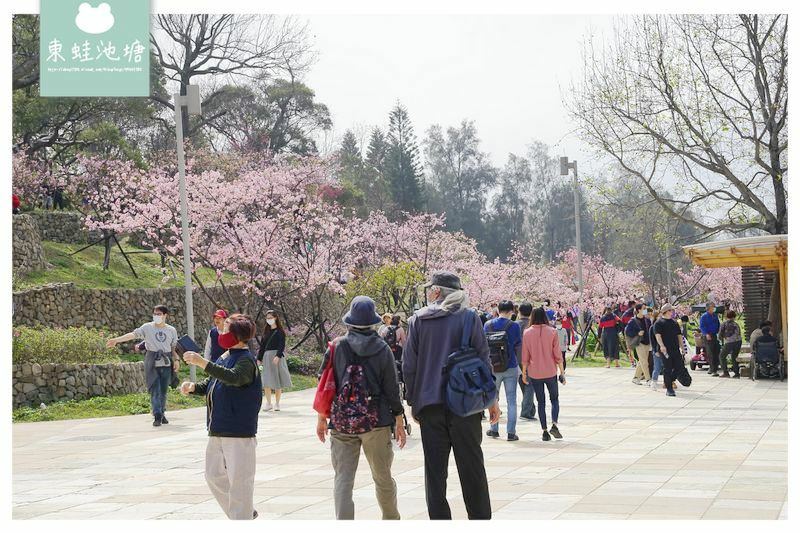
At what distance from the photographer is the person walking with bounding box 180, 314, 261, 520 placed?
20.8ft

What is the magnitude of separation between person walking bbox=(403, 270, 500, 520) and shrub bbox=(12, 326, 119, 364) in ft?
43.1

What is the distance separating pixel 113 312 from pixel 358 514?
20.6 metres

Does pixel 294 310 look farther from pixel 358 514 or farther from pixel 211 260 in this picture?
pixel 358 514

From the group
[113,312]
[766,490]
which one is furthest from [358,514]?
[113,312]

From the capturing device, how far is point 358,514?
7.21 m

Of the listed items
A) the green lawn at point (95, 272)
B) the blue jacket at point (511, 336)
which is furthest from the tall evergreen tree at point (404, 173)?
the blue jacket at point (511, 336)

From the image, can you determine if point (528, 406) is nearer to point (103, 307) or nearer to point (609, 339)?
point (609, 339)

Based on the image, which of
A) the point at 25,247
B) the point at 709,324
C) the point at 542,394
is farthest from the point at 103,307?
the point at 542,394

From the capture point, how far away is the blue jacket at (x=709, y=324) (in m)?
21.2

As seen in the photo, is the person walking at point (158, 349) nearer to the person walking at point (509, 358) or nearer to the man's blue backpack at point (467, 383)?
the person walking at point (509, 358)

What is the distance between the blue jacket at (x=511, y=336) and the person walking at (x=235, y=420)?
5.38m

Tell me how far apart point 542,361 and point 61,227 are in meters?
24.2

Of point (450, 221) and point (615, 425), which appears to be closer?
point (615, 425)

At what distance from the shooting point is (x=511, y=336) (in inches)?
481
